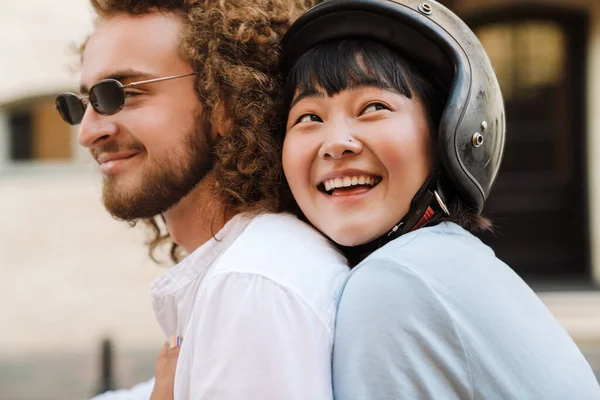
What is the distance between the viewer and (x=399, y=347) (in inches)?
62.9

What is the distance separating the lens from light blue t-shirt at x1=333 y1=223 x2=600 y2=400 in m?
1.60

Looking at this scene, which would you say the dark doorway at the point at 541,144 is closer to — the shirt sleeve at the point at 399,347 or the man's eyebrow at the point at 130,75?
the man's eyebrow at the point at 130,75

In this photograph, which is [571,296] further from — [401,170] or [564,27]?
[401,170]

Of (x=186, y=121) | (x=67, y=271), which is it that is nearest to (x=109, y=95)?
(x=186, y=121)

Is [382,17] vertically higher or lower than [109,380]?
higher

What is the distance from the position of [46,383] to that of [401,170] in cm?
594

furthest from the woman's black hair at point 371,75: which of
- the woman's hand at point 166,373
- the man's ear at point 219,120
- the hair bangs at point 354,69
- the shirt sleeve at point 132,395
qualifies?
the shirt sleeve at point 132,395

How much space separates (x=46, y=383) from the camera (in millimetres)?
6926

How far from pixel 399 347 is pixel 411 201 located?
21.3 inches

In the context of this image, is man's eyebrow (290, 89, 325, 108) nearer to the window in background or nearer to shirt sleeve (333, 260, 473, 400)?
shirt sleeve (333, 260, 473, 400)

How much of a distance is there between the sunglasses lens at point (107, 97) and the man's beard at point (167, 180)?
145mm

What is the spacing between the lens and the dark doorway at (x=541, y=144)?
324 inches

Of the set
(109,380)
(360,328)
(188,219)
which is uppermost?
(188,219)

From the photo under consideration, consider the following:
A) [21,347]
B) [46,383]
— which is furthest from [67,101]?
[21,347]
